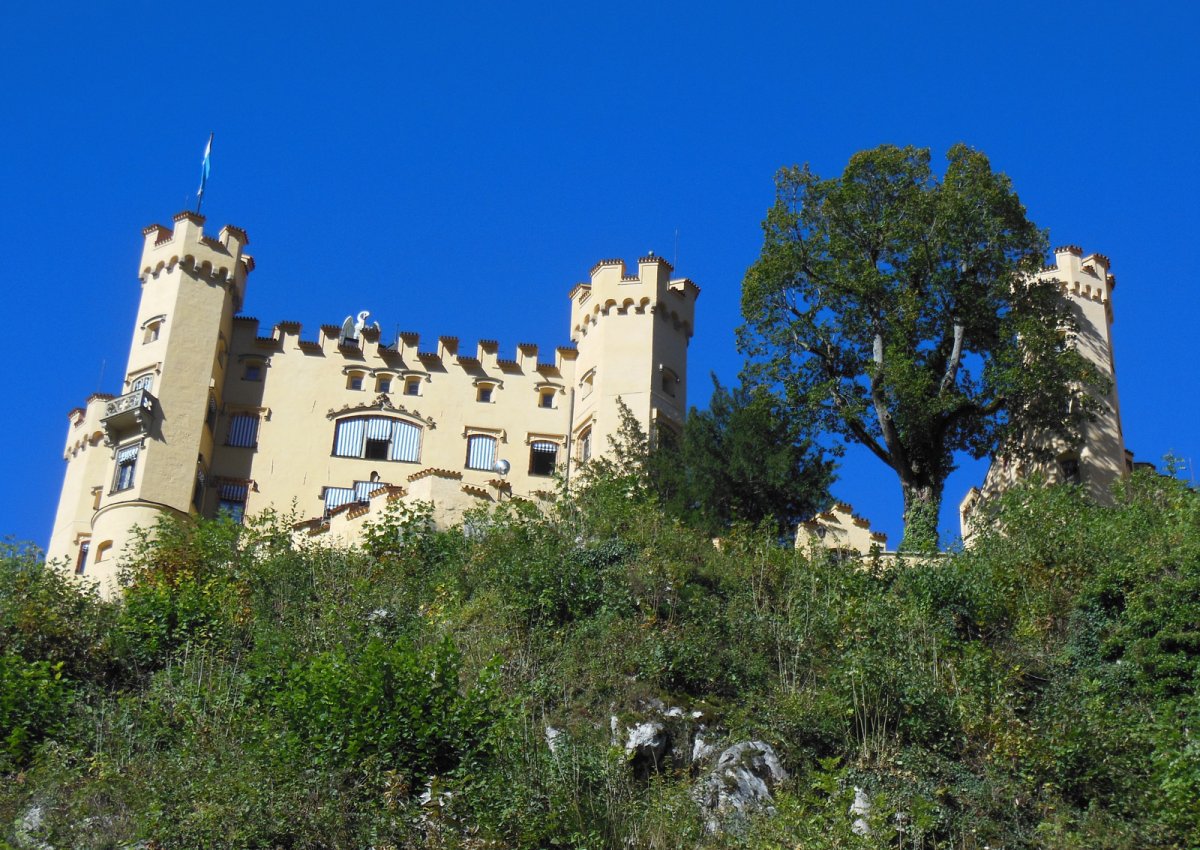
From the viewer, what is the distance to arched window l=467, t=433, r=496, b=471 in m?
44.7

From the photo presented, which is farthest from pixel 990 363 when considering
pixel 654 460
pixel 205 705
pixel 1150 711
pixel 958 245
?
pixel 205 705

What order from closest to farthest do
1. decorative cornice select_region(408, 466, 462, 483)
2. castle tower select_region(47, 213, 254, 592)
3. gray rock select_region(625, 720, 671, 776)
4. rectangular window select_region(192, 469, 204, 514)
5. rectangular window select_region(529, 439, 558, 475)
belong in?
gray rock select_region(625, 720, 671, 776) < decorative cornice select_region(408, 466, 462, 483) < castle tower select_region(47, 213, 254, 592) < rectangular window select_region(192, 469, 204, 514) < rectangular window select_region(529, 439, 558, 475)

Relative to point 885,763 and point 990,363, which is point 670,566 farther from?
point 990,363

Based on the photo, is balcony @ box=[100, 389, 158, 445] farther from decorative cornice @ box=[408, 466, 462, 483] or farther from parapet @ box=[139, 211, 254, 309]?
decorative cornice @ box=[408, 466, 462, 483]

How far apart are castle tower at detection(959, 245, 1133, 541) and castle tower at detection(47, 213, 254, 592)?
761 inches

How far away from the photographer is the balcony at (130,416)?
42.4 meters

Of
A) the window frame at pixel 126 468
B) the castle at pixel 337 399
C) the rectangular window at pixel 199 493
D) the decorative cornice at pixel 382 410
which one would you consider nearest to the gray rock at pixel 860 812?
the castle at pixel 337 399

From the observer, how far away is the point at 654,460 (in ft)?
127

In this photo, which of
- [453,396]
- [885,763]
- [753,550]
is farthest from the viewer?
[453,396]

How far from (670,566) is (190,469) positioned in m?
17.1

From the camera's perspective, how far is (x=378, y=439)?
4500cm

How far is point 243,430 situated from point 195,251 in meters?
5.10

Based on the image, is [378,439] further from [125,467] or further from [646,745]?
[646,745]

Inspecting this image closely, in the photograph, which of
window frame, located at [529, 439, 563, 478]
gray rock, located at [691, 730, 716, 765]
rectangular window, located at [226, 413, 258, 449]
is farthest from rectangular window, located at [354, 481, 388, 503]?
gray rock, located at [691, 730, 716, 765]
